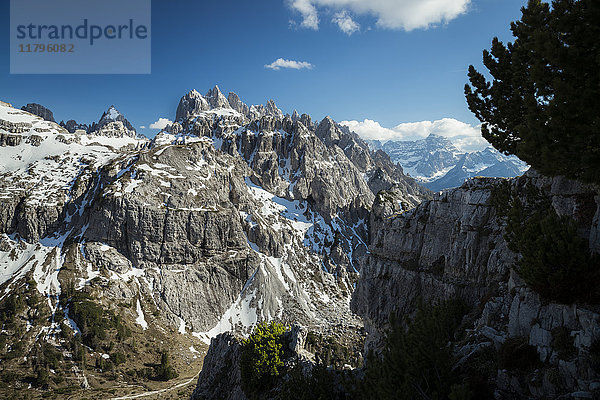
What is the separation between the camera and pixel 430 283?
46156 mm

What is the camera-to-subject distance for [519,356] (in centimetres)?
1509

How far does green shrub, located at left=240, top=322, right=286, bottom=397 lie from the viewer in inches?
1458

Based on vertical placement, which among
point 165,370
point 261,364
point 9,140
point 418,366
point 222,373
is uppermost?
point 9,140

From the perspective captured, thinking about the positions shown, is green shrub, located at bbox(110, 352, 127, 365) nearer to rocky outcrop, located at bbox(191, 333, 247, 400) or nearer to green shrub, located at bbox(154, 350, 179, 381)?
green shrub, located at bbox(154, 350, 179, 381)

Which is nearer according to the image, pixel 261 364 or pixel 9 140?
pixel 261 364

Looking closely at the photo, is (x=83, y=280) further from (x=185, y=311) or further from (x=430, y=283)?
(x=430, y=283)

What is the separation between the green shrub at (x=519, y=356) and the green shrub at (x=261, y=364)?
90.6 ft

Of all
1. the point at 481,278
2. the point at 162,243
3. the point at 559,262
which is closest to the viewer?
the point at 559,262

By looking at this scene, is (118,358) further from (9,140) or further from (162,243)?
(9,140)

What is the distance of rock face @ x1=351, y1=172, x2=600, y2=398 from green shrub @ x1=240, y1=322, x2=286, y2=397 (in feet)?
64.8

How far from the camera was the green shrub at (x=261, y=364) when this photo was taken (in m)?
37.0

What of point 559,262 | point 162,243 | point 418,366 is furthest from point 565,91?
point 162,243

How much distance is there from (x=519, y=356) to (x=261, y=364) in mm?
29528

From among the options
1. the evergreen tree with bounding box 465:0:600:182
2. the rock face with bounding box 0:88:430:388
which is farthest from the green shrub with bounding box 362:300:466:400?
the rock face with bounding box 0:88:430:388
